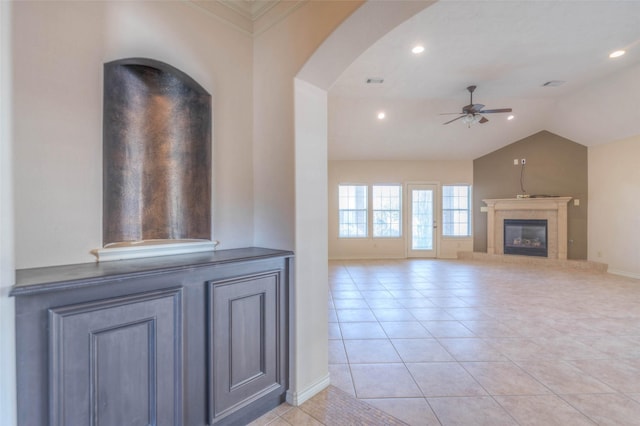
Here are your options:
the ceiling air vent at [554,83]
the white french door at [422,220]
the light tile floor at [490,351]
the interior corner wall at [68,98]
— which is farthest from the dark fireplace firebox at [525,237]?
the interior corner wall at [68,98]

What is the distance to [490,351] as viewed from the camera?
9.24 feet

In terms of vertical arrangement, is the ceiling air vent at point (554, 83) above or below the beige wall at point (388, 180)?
above

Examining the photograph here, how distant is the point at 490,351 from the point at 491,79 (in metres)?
4.43

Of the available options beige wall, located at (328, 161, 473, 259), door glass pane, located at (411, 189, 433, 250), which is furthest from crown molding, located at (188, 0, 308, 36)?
door glass pane, located at (411, 189, 433, 250)

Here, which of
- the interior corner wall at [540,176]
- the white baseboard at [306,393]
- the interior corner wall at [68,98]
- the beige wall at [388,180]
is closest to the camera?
the interior corner wall at [68,98]

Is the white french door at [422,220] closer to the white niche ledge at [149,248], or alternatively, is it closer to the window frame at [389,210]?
the window frame at [389,210]

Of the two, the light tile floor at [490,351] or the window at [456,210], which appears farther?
the window at [456,210]

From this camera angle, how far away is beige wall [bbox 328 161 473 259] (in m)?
8.36

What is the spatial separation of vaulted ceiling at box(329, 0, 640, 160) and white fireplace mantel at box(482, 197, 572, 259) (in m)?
1.53

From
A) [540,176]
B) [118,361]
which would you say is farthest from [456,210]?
[118,361]

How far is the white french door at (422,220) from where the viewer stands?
27.9 ft

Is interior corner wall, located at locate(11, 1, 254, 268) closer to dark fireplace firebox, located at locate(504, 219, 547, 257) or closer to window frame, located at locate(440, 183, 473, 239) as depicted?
window frame, located at locate(440, 183, 473, 239)

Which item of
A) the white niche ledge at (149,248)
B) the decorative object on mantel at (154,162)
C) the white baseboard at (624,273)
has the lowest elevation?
the white baseboard at (624,273)

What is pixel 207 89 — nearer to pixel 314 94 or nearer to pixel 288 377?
pixel 314 94
